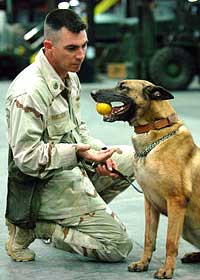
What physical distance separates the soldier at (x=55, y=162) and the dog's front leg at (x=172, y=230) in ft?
1.58

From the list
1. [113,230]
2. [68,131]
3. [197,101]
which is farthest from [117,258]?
[197,101]

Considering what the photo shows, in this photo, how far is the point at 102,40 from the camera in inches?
1119

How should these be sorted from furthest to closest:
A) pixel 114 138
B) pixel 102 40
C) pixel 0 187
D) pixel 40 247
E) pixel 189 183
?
pixel 102 40, pixel 114 138, pixel 0 187, pixel 40 247, pixel 189 183

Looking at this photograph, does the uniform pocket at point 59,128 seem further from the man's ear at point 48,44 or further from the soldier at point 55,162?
the man's ear at point 48,44

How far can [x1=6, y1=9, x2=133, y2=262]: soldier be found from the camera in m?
5.15

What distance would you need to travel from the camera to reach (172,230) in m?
4.99

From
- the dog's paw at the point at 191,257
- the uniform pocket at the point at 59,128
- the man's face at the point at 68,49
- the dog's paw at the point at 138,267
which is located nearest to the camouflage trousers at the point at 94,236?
the dog's paw at the point at 138,267

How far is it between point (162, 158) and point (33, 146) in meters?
0.81

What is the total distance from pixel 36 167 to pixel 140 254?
1.10 meters

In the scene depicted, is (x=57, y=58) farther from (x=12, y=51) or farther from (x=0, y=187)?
(x=12, y=51)

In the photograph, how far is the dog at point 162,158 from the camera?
4.98m

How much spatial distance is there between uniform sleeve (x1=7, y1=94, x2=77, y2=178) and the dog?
1.19 feet

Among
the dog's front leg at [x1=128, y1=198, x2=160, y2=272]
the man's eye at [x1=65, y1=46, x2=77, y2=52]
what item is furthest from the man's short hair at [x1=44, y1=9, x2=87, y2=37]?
the dog's front leg at [x1=128, y1=198, x2=160, y2=272]

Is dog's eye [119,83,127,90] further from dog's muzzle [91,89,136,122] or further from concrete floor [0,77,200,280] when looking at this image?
concrete floor [0,77,200,280]
